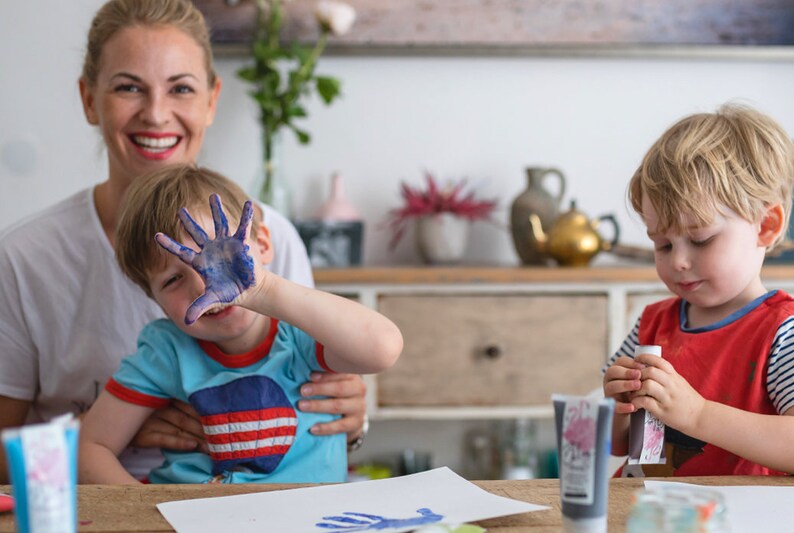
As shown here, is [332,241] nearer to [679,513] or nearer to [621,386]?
[621,386]

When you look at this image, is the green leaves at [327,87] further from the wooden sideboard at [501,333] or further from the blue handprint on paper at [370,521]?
the blue handprint on paper at [370,521]

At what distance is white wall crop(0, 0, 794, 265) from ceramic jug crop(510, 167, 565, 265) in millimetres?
227

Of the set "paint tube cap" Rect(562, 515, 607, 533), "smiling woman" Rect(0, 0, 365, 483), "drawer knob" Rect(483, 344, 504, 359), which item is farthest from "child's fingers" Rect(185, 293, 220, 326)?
"drawer knob" Rect(483, 344, 504, 359)

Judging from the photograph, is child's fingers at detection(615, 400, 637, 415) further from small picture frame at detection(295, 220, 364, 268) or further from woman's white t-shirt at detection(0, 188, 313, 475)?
small picture frame at detection(295, 220, 364, 268)

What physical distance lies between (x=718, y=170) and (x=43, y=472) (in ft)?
2.89

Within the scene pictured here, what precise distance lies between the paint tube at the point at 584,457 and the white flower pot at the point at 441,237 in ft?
6.12

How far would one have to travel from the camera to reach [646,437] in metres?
0.99

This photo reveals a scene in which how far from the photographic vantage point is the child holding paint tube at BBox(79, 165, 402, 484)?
3.84 feet

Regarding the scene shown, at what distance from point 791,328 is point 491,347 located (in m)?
1.28

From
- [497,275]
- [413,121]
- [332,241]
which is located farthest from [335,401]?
[413,121]

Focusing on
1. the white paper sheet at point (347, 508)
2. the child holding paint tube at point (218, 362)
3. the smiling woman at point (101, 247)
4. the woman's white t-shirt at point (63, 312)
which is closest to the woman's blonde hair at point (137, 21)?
the smiling woman at point (101, 247)

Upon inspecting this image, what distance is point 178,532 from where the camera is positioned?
32.7 inches

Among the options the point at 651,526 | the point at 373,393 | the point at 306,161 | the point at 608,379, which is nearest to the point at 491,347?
the point at 373,393

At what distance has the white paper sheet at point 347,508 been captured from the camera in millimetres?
844
